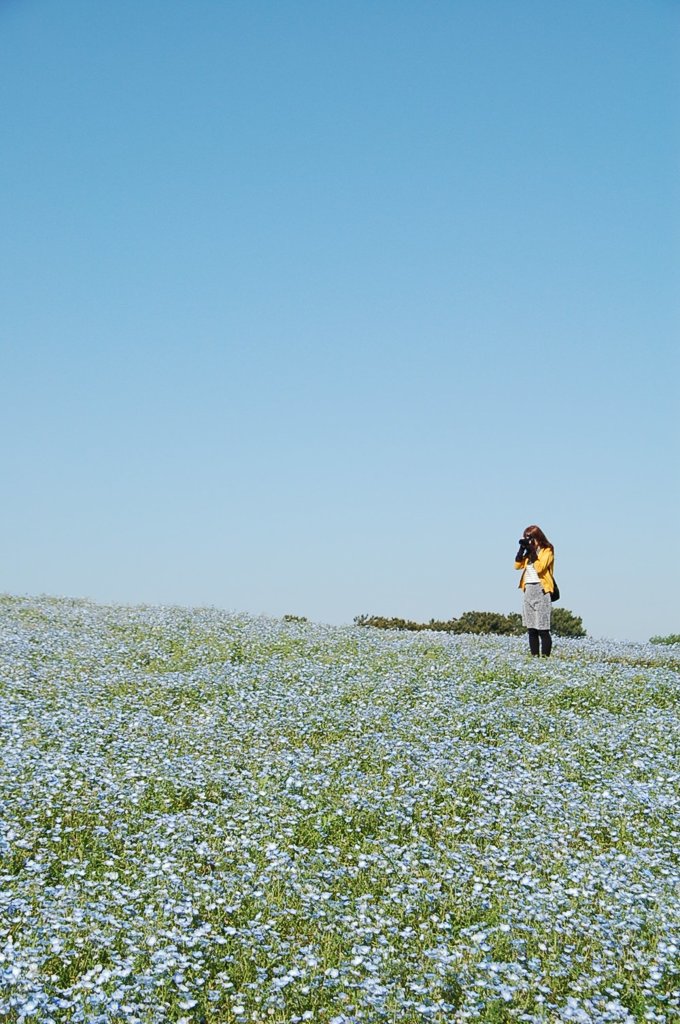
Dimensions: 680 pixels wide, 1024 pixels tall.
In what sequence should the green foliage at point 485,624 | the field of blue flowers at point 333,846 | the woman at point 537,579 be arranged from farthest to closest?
1. the green foliage at point 485,624
2. the woman at point 537,579
3. the field of blue flowers at point 333,846

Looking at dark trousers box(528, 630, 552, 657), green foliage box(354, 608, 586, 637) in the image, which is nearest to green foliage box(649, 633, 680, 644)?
green foliage box(354, 608, 586, 637)

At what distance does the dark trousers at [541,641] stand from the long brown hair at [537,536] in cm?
177

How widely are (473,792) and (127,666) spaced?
7748 millimetres

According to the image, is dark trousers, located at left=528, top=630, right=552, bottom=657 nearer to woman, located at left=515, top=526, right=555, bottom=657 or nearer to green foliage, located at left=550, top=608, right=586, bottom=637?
woman, located at left=515, top=526, right=555, bottom=657

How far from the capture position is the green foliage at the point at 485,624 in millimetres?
29094

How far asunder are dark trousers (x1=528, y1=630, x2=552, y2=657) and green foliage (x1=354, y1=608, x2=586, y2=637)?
9.55 m

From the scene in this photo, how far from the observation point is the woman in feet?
61.1

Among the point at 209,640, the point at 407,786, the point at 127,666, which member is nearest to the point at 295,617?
the point at 209,640

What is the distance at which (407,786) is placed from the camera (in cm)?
1016

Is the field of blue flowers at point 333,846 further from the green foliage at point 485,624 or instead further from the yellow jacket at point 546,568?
the green foliage at point 485,624

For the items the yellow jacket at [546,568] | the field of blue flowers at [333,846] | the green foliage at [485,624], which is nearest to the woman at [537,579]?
the yellow jacket at [546,568]

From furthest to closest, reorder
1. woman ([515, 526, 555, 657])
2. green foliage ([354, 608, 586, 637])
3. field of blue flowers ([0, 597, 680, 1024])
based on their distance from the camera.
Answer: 1. green foliage ([354, 608, 586, 637])
2. woman ([515, 526, 555, 657])
3. field of blue flowers ([0, 597, 680, 1024])

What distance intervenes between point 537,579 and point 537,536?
2.95ft

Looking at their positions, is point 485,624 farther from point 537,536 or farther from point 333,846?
point 333,846
